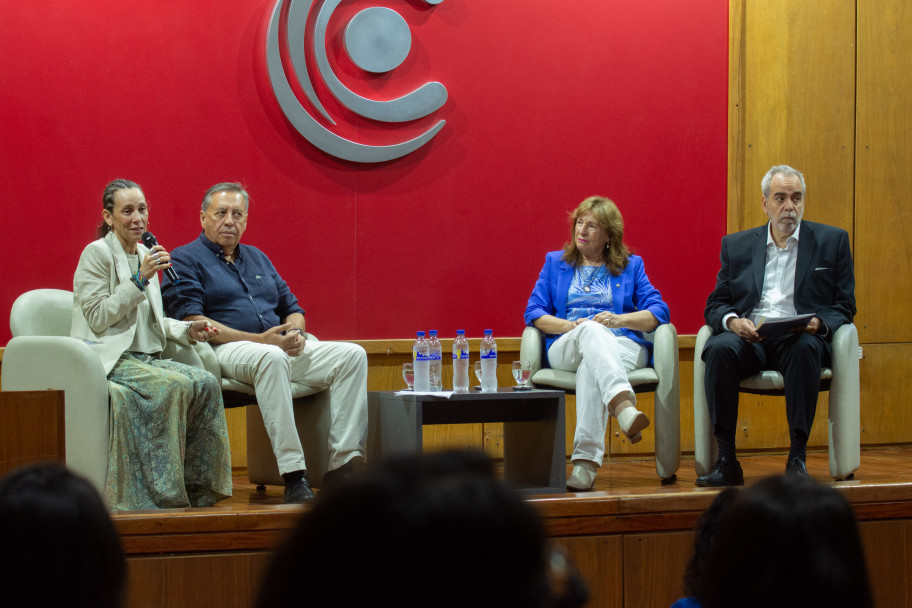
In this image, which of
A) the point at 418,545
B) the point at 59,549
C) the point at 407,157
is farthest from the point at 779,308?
the point at 418,545

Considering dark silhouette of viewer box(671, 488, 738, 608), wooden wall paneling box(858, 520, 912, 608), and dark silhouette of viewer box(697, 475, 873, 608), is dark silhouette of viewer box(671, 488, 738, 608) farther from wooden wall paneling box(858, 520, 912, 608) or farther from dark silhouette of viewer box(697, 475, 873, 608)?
wooden wall paneling box(858, 520, 912, 608)

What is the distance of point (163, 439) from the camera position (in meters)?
3.12

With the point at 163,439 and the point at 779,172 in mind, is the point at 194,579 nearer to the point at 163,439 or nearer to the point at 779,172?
the point at 163,439

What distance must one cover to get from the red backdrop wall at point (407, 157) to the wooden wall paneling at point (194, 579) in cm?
185

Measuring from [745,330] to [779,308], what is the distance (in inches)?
12.5

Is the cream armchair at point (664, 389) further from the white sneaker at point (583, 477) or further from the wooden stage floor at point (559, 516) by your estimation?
the wooden stage floor at point (559, 516)

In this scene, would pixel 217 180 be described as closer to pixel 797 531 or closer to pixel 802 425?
pixel 802 425

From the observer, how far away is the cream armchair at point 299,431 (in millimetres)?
3507

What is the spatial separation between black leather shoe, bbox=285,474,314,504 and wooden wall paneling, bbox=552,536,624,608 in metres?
0.88

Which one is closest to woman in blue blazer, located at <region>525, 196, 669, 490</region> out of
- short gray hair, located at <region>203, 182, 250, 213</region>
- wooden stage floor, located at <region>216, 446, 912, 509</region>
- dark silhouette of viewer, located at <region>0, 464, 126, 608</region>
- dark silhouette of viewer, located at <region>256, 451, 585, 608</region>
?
wooden stage floor, located at <region>216, 446, 912, 509</region>

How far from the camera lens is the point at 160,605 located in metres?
Result: 2.50

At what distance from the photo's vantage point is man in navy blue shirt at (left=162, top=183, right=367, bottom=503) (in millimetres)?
3297

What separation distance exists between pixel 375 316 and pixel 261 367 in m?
1.17

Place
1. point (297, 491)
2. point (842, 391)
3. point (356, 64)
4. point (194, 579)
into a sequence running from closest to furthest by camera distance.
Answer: point (194, 579) → point (297, 491) → point (842, 391) → point (356, 64)
